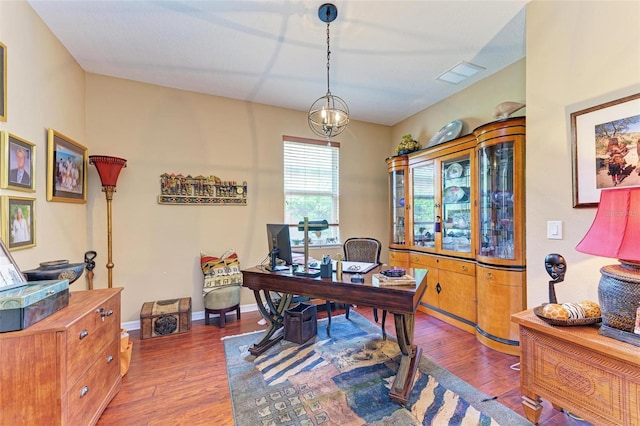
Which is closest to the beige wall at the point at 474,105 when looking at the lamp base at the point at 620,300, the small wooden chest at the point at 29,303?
the lamp base at the point at 620,300

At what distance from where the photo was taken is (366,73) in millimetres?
2992

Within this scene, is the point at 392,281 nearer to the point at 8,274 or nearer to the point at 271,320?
the point at 271,320

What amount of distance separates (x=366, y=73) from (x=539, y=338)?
2.82m

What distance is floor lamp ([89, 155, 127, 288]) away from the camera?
2.75 meters

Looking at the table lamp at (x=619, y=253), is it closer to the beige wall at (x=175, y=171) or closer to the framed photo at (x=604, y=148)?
the framed photo at (x=604, y=148)

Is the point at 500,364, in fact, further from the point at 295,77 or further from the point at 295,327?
the point at 295,77

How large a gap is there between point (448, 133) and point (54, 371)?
408 cm

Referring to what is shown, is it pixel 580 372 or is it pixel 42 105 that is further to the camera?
pixel 42 105

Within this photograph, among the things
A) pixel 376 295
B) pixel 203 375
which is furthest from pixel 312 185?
pixel 203 375

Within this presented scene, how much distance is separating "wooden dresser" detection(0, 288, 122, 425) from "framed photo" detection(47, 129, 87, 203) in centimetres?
127

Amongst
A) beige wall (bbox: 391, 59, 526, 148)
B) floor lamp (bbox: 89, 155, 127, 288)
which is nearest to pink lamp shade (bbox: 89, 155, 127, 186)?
floor lamp (bbox: 89, 155, 127, 288)

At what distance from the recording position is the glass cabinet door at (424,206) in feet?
11.4

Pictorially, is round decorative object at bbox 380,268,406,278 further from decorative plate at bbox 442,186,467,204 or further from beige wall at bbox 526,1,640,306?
decorative plate at bbox 442,186,467,204

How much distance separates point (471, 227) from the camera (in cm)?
292
